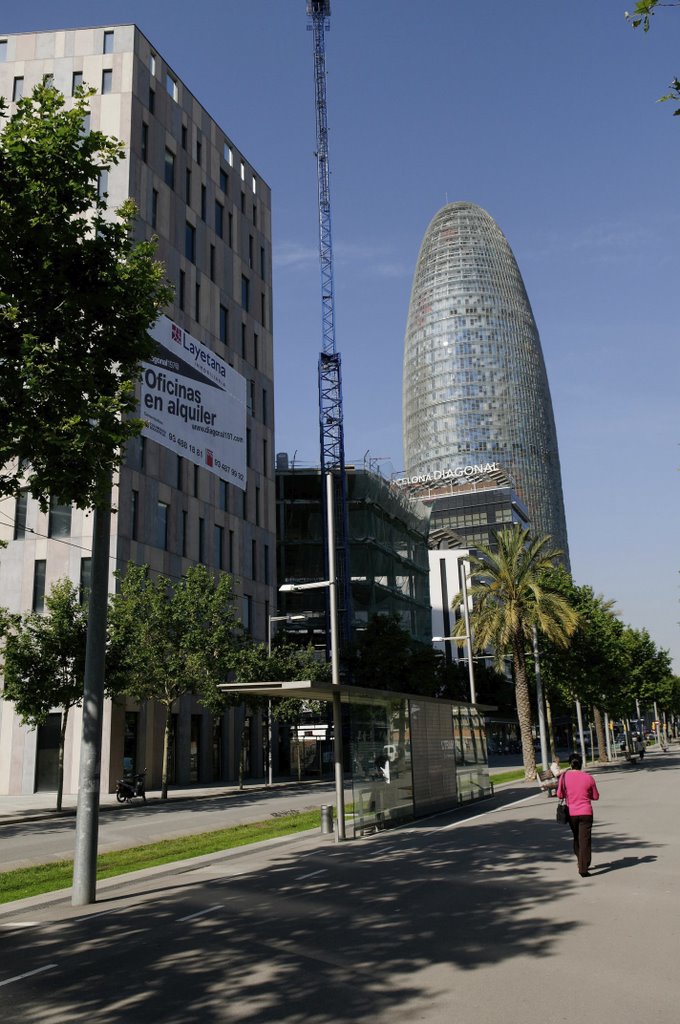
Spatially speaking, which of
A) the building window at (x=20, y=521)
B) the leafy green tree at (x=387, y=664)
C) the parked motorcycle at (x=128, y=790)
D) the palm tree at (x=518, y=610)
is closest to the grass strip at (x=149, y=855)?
the parked motorcycle at (x=128, y=790)

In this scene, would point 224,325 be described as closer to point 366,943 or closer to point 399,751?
point 399,751

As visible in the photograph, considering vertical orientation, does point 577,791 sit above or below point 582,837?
above

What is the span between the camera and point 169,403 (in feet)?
142

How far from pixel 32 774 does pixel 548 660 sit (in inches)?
1028

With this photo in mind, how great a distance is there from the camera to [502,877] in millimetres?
12648

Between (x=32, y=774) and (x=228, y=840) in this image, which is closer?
(x=228, y=840)

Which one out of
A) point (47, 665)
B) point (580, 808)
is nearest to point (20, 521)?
point (47, 665)

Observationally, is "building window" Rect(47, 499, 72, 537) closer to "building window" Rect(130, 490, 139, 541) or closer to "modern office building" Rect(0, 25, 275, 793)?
"modern office building" Rect(0, 25, 275, 793)

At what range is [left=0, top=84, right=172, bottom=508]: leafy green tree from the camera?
1198 cm

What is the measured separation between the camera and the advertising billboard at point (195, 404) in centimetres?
4228

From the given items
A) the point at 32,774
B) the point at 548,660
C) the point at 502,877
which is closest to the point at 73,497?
the point at 502,877

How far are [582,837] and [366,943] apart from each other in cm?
492

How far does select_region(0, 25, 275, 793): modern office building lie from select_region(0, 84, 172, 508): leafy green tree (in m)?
23.9

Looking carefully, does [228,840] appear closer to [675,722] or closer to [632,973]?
[632,973]
